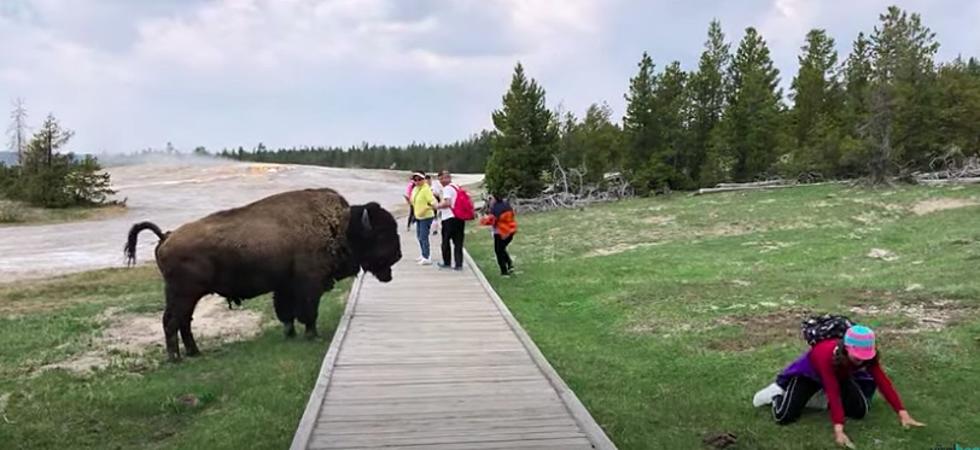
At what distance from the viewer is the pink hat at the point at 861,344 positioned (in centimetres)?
620

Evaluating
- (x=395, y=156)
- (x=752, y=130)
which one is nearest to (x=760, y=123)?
(x=752, y=130)

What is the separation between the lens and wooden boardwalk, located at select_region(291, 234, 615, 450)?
20.6ft

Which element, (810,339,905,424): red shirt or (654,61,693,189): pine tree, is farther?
(654,61,693,189): pine tree

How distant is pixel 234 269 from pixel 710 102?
132ft

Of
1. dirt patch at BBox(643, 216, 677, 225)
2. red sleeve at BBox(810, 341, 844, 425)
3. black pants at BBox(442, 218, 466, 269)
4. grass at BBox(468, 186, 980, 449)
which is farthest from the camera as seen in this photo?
dirt patch at BBox(643, 216, 677, 225)

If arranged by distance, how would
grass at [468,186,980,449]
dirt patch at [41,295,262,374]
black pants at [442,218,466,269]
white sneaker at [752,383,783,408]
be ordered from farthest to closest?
1. black pants at [442,218,466,269]
2. dirt patch at [41,295,262,374]
3. white sneaker at [752,383,783,408]
4. grass at [468,186,980,449]

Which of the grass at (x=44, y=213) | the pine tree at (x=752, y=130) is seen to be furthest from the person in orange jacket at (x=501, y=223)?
the grass at (x=44, y=213)

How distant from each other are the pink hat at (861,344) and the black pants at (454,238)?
34.7 ft

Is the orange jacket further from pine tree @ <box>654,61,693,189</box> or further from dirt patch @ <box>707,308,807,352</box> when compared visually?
pine tree @ <box>654,61,693,189</box>

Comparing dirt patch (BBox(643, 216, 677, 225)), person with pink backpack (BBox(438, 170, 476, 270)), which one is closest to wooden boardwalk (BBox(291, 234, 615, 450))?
person with pink backpack (BBox(438, 170, 476, 270))

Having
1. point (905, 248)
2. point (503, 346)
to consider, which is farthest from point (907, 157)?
point (503, 346)

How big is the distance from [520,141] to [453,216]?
23117 millimetres

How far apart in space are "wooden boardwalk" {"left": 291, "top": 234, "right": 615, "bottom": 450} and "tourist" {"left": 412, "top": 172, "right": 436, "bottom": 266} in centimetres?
494

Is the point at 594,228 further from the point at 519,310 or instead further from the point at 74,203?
the point at 74,203
